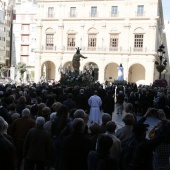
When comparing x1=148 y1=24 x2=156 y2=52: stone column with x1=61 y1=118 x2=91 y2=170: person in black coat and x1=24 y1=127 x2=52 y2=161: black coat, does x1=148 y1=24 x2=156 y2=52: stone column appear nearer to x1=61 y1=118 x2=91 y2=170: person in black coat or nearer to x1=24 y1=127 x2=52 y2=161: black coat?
x1=24 y1=127 x2=52 y2=161: black coat

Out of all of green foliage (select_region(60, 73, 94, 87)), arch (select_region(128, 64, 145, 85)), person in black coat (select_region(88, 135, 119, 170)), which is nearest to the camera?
person in black coat (select_region(88, 135, 119, 170))

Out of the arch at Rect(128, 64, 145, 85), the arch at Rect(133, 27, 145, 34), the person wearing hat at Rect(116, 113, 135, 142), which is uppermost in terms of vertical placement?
→ the arch at Rect(133, 27, 145, 34)

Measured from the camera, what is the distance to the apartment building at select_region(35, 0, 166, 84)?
48.6 meters

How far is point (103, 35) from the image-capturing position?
1984 inches

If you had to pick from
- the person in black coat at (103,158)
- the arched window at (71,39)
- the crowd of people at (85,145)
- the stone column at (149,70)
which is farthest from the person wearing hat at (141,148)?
the arched window at (71,39)

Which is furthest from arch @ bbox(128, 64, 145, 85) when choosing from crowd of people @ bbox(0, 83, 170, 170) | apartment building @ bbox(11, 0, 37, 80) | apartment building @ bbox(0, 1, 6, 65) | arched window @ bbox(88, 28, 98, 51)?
crowd of people @ bbox(0, 83, 170, 170)

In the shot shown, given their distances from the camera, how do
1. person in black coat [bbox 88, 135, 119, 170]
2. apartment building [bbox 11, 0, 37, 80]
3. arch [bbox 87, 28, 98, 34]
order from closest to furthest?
person in black coat [bbox 88, 135, 119, 170] < arch [bbox 87, 28, 98, 34] < apartment building [bbox 11, 0, 37, 80]

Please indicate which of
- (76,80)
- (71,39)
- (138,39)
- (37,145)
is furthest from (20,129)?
(71,39)

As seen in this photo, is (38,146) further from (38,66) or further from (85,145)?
(38,66)

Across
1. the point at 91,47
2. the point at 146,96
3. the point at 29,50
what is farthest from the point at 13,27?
the point at 146,96

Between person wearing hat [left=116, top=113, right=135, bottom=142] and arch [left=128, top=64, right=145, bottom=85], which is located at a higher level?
arch [left=128, top=64, right=145, bottom=85]

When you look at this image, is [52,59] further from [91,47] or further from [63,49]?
[91,47]

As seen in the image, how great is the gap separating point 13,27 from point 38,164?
63.6 metres

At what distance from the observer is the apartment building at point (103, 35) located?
4856 centimetres
